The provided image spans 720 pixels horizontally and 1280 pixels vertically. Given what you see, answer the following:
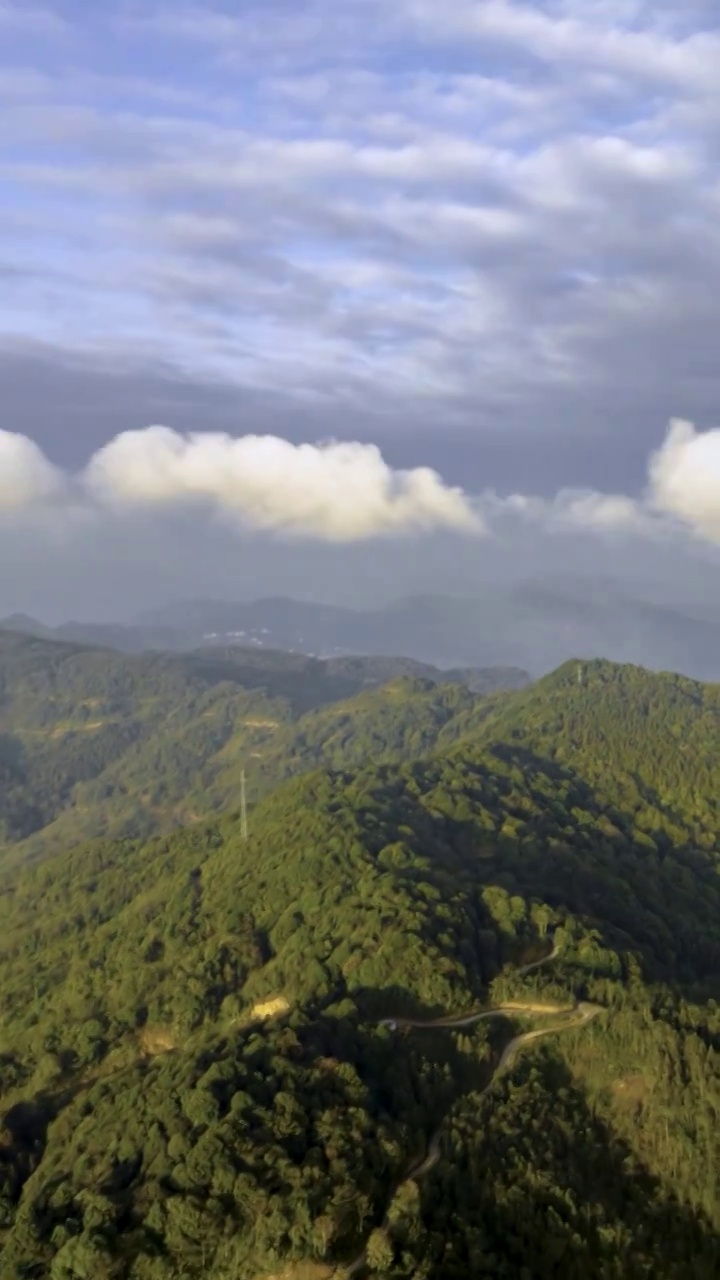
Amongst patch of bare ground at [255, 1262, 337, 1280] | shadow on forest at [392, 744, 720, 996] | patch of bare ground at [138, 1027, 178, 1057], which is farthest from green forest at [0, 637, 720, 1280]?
shadow on forest at [392, 744, 720, 996]

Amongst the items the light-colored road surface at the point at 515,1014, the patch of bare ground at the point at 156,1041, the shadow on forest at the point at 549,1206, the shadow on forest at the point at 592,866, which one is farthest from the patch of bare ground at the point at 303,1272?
the shadow on forest at the point at 592,866

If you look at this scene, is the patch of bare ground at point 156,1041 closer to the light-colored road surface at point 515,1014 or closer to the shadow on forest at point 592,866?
the light-colored road surface at point 515,1014

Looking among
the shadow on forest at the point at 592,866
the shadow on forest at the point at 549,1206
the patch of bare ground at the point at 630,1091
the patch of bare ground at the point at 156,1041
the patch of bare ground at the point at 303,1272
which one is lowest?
the patch of bare ground at the point at 156,1041

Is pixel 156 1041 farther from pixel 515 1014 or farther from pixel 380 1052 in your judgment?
pixel 515 1014

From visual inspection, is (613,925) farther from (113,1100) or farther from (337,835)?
(113,1100)

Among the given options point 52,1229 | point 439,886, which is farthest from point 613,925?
point 52,1229

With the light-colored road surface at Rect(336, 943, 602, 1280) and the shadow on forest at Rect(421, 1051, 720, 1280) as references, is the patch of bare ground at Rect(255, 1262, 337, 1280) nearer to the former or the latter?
the shadow on forest at Rect(421, 1051, 720, 1280)
